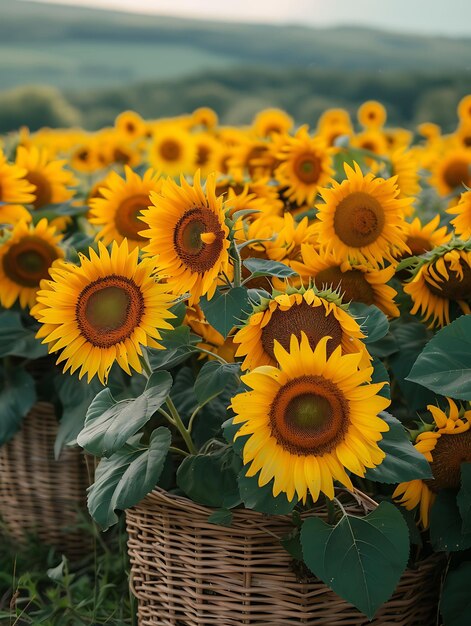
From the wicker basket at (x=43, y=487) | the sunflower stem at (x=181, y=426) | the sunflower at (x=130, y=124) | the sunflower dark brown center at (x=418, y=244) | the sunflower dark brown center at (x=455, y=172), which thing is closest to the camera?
the sunflower stem at (x=181, y=426)

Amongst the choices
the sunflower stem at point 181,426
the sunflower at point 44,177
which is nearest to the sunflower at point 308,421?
the sunflower stem at point 181,426

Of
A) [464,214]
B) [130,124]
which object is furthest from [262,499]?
[130,124]

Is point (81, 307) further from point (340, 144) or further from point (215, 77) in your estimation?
point (215, 77)

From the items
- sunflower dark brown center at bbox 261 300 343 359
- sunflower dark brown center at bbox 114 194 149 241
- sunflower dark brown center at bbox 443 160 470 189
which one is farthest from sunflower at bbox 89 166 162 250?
sunflower dark brown center at bbox 443 160 470 189

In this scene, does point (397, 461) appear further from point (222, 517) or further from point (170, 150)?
point (170, 150)

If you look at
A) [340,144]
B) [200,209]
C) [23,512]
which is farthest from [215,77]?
[200,209]

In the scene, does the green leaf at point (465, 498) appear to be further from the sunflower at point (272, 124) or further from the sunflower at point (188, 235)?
A: the sunflower at point (272, 124)
